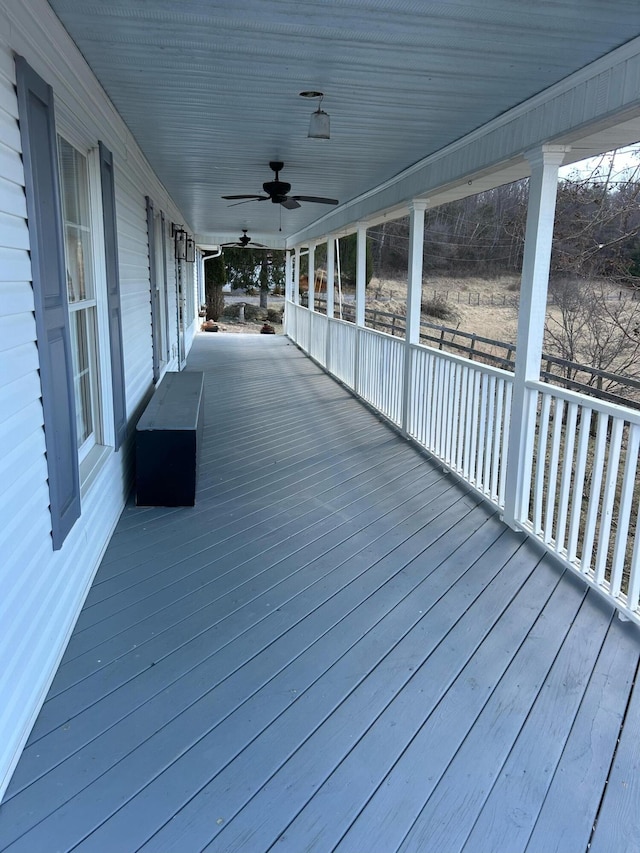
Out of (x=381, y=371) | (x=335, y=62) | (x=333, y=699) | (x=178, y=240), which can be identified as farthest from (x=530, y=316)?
(x=178, y=240)

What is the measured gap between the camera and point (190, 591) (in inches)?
114

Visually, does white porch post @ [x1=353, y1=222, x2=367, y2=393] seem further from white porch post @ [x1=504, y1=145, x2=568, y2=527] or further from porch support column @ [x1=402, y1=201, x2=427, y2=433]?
Answer: white porch post @ [x1=504, y1=145, x2=568, y2=527]

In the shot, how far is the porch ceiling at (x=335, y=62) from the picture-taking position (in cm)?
237

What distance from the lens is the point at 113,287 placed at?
3.61m

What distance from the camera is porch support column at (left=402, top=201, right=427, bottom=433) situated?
550 centimetres

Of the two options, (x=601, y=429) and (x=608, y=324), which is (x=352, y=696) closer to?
(x=601, y=429)

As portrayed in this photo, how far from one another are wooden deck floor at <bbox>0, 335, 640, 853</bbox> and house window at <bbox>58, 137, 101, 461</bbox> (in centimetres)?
72

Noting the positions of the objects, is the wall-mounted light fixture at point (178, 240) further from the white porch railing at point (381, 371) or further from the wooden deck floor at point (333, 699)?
the wooden deck floor at point (333, 699)

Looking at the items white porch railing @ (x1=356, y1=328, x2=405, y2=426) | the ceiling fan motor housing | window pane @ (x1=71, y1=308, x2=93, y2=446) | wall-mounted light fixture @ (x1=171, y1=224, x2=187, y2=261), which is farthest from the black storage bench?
wall-mounted light fixture @ (x1=171, y1=224, x2=187, y2=261)

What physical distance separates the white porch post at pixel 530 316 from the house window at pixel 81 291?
2.37 meters

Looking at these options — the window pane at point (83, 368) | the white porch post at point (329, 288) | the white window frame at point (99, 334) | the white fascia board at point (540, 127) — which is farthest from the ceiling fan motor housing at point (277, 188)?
the white porch post at point (329, 288)

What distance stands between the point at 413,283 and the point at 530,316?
2.21 meters

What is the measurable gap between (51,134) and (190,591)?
1.97 m

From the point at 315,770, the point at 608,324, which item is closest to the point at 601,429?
the point at 315,770
